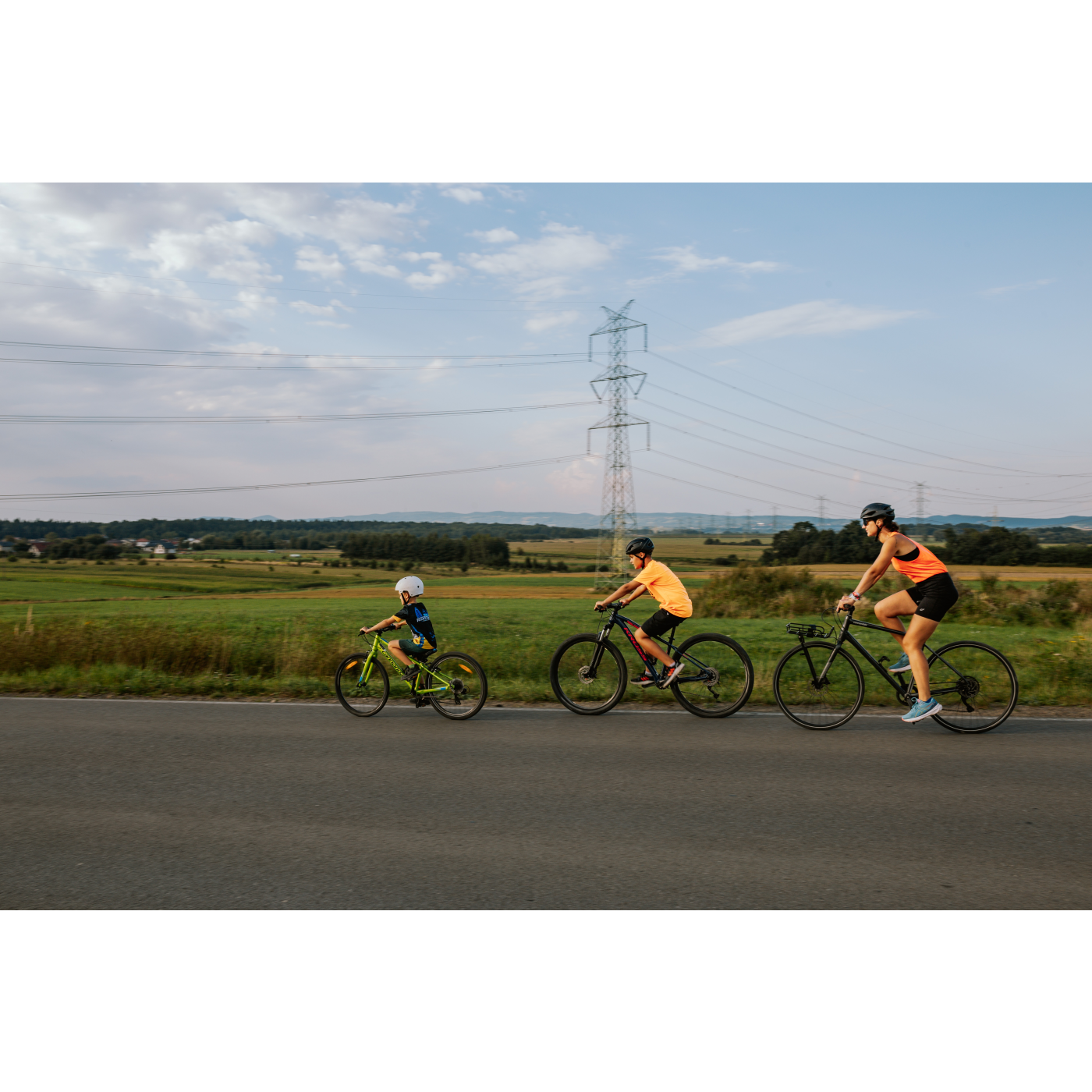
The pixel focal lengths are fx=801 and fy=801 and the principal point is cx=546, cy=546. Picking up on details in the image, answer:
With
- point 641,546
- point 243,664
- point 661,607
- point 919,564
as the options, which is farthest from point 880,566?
point 243,664

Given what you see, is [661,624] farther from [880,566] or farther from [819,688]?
[880,566]

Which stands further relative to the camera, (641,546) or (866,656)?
(641,546)

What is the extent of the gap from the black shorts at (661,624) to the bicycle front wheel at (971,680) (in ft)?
8.37

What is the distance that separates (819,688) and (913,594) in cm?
130

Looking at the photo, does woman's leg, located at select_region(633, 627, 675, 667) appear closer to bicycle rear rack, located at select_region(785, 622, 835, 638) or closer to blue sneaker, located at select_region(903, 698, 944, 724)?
bicycle rear rack, located at select_region(785, 622, 835, 638)

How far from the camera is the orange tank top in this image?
7.55 meters

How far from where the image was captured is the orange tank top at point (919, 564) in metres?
7.55

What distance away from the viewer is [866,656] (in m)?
7.86

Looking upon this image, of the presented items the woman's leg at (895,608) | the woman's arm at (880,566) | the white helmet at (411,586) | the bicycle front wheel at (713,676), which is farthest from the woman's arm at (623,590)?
the woman's leg at (895,608)

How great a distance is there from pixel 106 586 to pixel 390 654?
2261 inches

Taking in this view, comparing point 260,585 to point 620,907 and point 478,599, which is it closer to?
point 478,599

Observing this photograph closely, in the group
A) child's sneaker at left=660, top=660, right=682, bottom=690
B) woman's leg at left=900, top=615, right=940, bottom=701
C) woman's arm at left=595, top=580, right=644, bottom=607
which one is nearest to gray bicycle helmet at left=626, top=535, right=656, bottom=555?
woman's arm at left=595, top=580, right=644, bottom=607

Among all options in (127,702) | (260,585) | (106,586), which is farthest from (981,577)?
(106,586)

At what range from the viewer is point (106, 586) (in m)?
57.8
